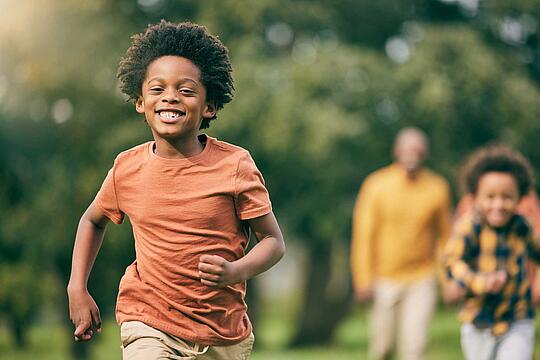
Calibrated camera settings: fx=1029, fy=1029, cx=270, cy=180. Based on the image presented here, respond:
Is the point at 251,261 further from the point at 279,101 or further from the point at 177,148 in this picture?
the point at 279,101

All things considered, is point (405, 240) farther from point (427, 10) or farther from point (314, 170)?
point (427, 10)

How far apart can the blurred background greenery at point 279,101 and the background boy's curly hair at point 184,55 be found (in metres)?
10.7

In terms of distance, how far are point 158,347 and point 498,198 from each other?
2684 millimetres

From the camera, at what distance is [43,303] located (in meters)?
17.1

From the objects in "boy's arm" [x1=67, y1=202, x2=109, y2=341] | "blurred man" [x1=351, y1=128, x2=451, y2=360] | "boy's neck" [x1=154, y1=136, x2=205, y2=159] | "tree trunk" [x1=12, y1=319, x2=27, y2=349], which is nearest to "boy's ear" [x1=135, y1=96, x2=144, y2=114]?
"boy's neck" [x1=154, y1=136, x2=205, y2=159]

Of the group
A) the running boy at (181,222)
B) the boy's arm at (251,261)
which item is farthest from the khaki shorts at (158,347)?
the boy's arm at (251,261)

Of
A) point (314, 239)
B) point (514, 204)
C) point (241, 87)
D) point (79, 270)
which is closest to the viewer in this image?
point (79, 270)

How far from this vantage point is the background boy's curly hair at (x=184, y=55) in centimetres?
445

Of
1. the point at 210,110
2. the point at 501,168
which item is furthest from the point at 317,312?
the point at 210,110

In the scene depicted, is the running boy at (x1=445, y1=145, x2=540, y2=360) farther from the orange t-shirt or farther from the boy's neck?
the boy's neck

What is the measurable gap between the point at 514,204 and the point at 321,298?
14673 millimetres

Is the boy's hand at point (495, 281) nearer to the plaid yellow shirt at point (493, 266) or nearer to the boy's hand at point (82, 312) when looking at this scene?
the plaid yellow shirt at point (493, 266)

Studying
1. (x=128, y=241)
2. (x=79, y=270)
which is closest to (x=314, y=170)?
(x=128, y=241)

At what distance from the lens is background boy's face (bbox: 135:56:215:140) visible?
4.29 metres
